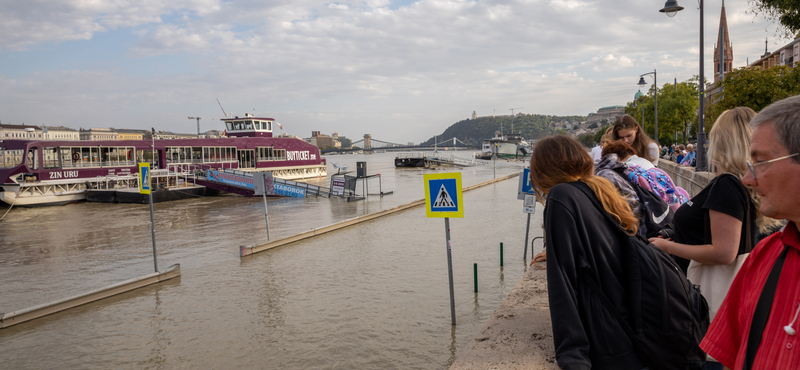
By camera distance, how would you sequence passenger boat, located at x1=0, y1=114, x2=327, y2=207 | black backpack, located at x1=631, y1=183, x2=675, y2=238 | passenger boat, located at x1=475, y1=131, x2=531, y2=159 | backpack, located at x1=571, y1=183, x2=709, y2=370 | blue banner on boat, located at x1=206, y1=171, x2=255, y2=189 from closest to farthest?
backpack, located at x1=571, y1=183, x2=709, y2=370 → black backpack, located at x1=631, y1=183, x2=675, y2=238 → passenger boat, located at x1=0, y1=114, x2=327, y2=207 → blue banner on boat, located at x1=206, y1=171, x2=255, y2=189 → passenger boat, located at x1=475, y1=131, x2=531, y2=159

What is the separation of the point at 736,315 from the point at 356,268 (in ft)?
31.8

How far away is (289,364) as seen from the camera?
609cm

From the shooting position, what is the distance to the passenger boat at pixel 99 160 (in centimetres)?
2958

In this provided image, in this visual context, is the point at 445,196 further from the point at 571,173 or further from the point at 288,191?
the point at 288,191

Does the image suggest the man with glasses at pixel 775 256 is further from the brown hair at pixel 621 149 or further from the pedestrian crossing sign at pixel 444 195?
the pedestrian crossing sign at pixel 444 195

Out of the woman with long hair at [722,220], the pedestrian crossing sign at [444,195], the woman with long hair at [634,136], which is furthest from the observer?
the pedestrian crossing sign at [444,195]

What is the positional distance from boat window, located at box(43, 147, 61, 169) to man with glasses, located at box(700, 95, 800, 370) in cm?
3879

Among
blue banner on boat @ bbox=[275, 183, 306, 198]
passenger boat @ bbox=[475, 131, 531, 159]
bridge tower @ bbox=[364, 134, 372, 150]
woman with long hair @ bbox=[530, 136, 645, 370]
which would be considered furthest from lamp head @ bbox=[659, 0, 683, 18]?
bridge tower @ bbox=[364, 134, 372, 150]

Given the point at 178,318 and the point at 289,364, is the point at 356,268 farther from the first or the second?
the point at 289,364

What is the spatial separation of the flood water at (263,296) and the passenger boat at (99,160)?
43.7 feet

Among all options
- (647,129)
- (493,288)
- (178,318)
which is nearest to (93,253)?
(178,318)

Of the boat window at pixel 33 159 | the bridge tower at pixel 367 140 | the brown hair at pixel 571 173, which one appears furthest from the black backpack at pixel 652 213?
the bridge tower at pixel 367 140

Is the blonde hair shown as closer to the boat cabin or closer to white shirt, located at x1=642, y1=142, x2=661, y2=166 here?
white shirt, located at x1=642, y1=142, x2=661, y2=166

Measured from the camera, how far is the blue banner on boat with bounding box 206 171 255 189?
3133cm
